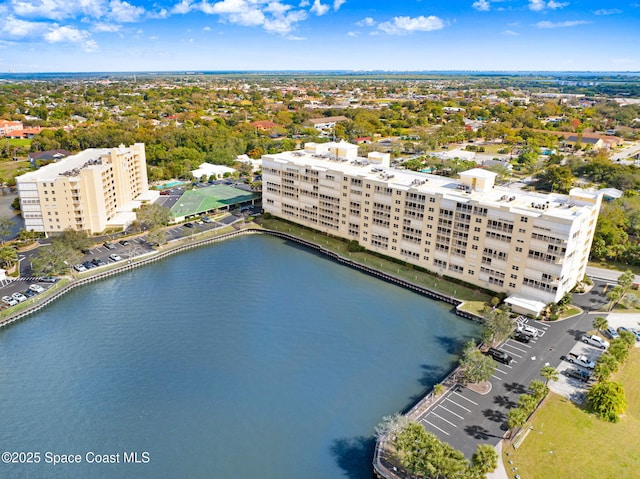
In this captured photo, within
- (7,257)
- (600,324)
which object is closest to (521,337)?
(600,324)

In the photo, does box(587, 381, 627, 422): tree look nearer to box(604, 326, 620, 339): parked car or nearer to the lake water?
box(604, 326, 620, 339): parked car

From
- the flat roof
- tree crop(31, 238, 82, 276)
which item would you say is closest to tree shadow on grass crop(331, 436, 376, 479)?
the flat roof

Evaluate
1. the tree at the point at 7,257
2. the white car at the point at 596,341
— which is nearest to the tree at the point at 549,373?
the white car at the point at 596,341

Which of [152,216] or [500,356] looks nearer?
[500,356]

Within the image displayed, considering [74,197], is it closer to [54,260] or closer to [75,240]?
[75,240]

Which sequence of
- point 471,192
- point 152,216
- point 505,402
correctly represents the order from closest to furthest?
point 505,402, point 471,192, point 152,216

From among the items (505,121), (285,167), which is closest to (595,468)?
(285,167)

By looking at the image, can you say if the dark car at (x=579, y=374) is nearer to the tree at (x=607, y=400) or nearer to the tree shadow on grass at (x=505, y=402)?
the tree at (x=607, y=400)
